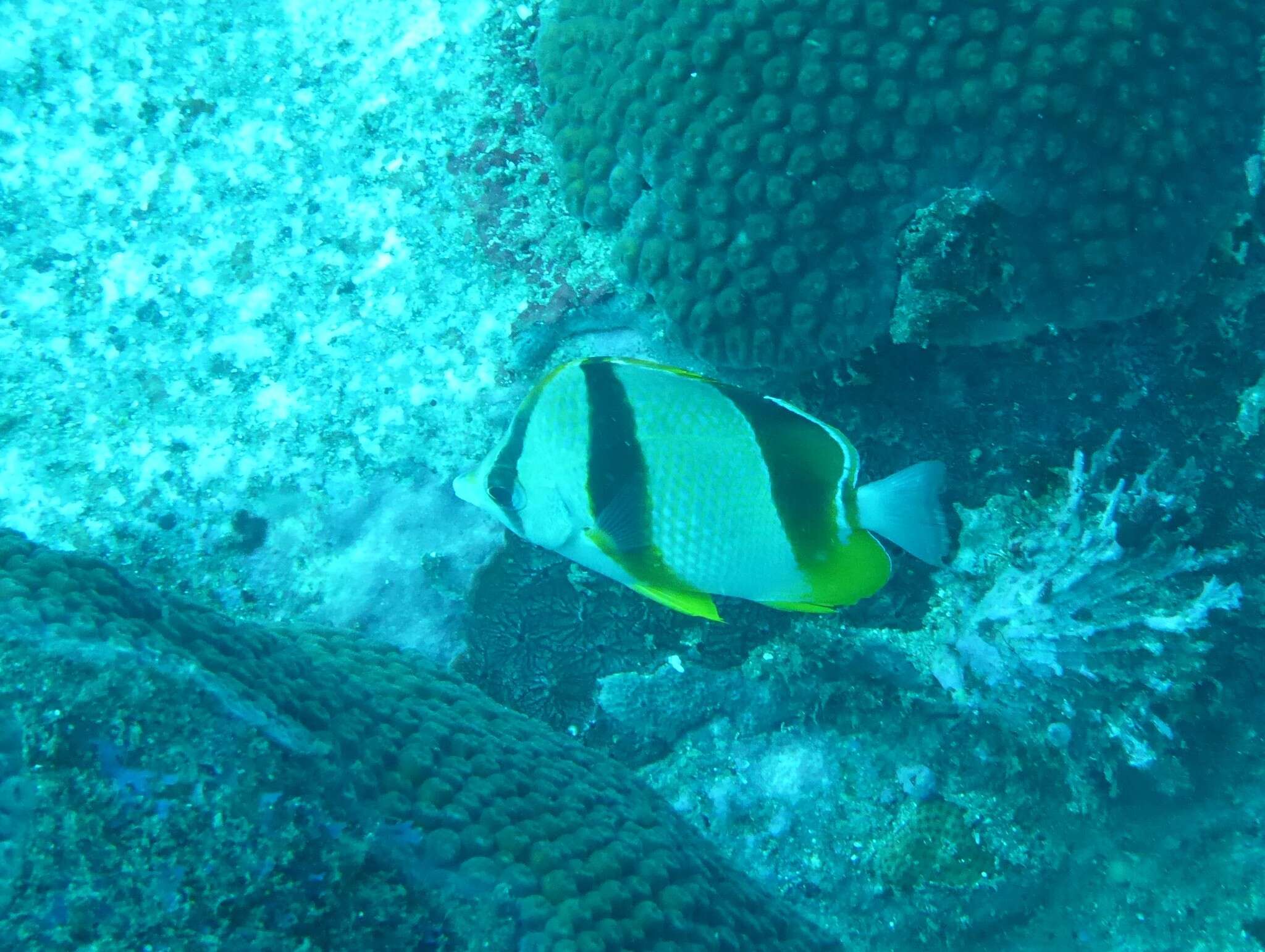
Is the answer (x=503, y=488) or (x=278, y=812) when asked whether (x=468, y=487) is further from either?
(x=278, y=812)

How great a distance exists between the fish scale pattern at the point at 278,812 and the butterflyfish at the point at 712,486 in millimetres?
784

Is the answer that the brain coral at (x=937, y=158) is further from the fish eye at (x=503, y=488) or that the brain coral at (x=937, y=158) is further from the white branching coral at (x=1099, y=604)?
the fish eye at (x=503, y=488)

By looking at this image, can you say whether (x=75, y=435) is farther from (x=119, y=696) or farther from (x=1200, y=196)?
(x=1200, y=196)

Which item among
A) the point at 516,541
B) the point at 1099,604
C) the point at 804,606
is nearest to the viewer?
the point at 804,606

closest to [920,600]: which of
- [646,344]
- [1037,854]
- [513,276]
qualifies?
[1037,854]

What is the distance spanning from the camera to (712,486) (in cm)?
216

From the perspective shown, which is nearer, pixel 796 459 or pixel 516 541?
pixel 796 459

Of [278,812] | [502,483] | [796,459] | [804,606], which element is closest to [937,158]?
[796,459]

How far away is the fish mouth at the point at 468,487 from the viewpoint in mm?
2320

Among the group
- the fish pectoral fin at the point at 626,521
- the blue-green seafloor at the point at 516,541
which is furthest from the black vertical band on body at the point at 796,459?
the blue-green seafloor at the point at 516,541

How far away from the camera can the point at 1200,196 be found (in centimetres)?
256

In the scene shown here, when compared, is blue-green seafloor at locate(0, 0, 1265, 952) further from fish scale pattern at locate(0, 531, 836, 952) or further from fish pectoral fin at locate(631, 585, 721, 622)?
fish pectoral fin at locate(631, 585, 721, 622)

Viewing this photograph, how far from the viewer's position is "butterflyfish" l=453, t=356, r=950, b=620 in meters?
A: 2.14

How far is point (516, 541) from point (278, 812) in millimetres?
1651
